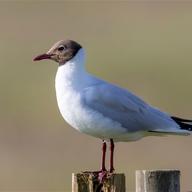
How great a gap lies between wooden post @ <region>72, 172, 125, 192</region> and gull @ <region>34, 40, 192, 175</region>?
0.79 m

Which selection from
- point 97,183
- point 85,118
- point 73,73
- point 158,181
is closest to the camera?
point 158,181

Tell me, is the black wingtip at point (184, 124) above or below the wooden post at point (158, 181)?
above

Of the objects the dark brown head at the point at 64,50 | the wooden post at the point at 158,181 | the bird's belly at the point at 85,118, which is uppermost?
the dark brown head at the point at 64,50

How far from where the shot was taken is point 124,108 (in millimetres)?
7129

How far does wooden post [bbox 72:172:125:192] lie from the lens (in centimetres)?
599

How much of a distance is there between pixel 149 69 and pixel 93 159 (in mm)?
4804

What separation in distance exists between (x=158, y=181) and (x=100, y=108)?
138 cm

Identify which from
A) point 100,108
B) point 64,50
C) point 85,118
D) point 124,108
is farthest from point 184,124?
point 64,50

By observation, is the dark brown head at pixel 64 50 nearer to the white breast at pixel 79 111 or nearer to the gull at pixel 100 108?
the gull at pixel 100 108

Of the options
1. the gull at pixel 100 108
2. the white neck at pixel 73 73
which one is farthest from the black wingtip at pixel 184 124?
the white neck at pixel 73 73

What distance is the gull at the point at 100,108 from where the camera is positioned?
22.9 ft

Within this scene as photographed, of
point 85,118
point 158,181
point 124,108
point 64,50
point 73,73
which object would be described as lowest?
point 158,181

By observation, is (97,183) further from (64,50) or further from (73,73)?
(64,50)

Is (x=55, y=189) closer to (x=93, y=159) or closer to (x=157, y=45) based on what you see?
(x=93, y=159)
